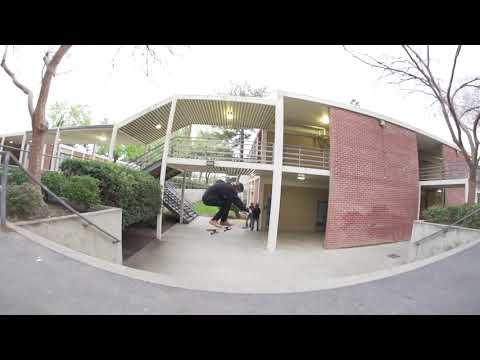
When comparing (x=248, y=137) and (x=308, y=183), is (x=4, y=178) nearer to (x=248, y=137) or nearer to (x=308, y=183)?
(x=308, y=183)

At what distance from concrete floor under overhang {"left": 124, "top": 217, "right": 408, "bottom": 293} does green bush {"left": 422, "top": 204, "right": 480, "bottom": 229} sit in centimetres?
181

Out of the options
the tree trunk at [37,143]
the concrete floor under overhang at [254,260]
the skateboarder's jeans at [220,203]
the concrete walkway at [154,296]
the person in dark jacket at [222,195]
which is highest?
the tree trunk at [37,143]

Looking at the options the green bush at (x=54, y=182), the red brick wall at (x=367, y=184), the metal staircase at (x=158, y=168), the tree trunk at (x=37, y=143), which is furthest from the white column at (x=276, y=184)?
the tree trunk at (x=37, y=143)

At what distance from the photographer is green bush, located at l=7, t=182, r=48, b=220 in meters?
3.37

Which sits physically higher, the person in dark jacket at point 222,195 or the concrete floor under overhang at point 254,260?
the person in dark jacket at point 222,195

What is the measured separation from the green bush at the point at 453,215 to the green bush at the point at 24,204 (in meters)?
10.1

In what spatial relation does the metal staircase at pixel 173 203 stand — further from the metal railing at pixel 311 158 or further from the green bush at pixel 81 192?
the green bush at pixel 81 192

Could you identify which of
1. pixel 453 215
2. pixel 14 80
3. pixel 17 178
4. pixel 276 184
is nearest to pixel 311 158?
pixel 276 184

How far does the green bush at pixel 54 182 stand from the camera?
16.4 ft

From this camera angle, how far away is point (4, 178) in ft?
10.0

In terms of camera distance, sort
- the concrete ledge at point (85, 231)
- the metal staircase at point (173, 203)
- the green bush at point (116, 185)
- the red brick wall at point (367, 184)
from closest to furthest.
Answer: the concrete ledge at point (85, 231), the green bush at point (116, 185), the red brick wall at point (367, 184), the metal staircase at point (173, 203)

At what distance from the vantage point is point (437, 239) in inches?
240
